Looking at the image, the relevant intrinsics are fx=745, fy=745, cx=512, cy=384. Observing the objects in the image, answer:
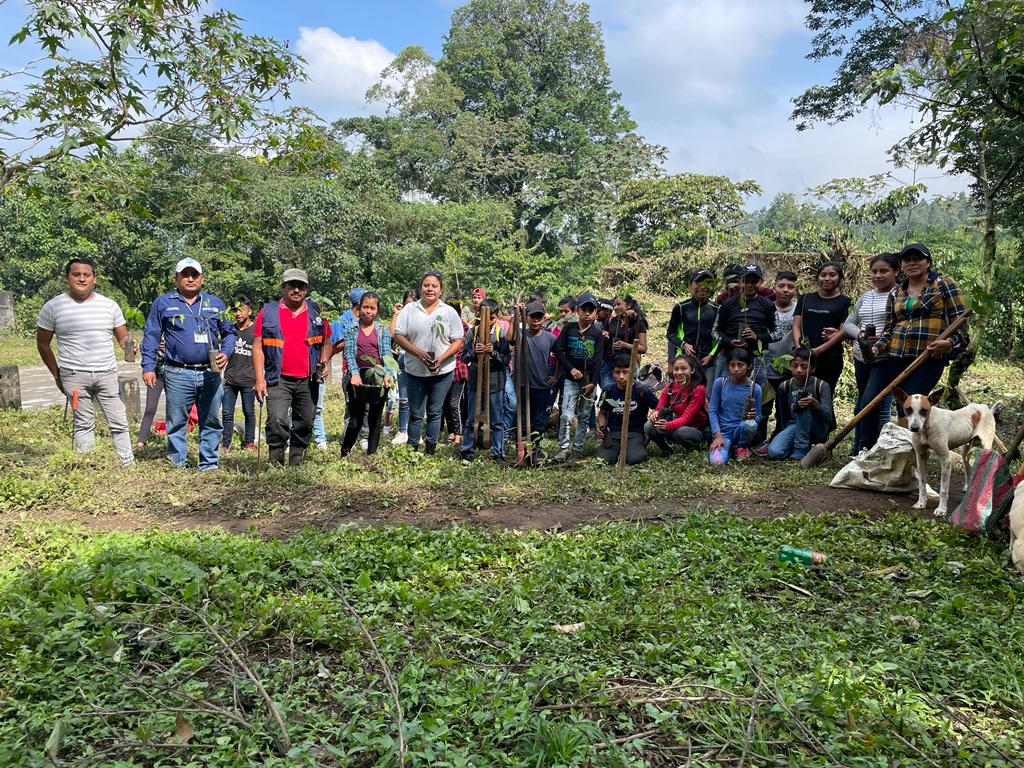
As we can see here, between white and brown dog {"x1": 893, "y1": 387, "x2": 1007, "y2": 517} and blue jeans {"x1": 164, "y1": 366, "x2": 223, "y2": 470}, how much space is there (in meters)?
5.98

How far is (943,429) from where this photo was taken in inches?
220

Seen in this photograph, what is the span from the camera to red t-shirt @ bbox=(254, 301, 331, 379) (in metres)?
6.96

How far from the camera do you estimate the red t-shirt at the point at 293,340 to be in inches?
274

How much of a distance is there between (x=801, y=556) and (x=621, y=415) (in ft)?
11.7

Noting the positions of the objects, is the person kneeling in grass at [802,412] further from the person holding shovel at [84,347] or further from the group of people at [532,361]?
the person holding shovel at [84,347]

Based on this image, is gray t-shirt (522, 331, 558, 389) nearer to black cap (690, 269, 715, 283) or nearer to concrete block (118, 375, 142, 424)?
black cap (690, 269, 715, 283)

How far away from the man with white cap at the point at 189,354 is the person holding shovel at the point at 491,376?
2.48m

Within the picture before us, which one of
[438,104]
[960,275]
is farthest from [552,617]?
[438,104]

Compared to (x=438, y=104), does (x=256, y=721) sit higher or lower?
lower

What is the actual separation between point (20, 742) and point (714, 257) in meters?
20.8

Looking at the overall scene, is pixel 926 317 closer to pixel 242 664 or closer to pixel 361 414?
pixel 361 414

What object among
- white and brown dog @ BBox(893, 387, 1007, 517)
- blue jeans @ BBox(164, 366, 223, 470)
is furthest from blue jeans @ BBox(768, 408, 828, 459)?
blue jeans @ BBox(164, 366, 223, 470)

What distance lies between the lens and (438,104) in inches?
1422

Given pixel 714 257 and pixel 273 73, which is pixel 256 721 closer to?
pixel 273 73
